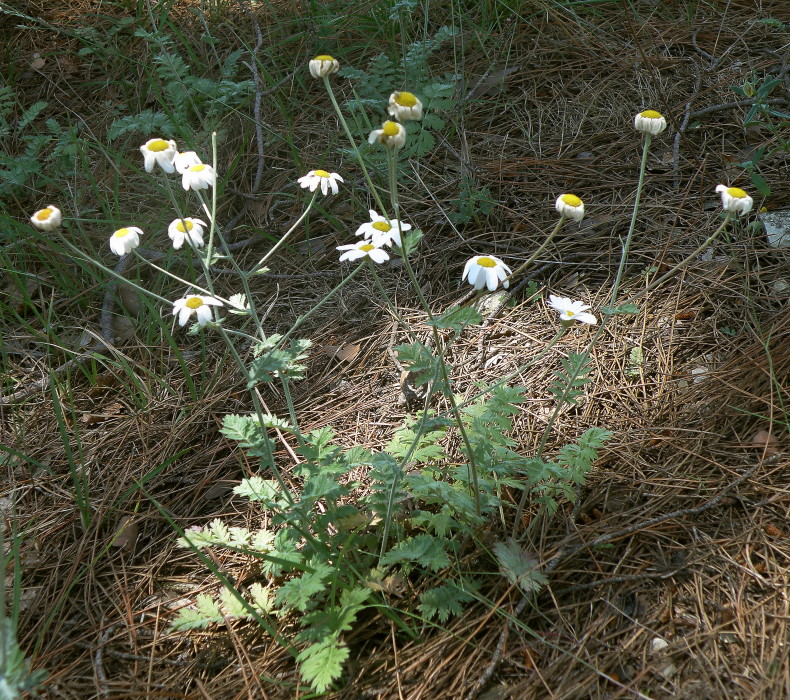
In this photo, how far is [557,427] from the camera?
1.92 metres

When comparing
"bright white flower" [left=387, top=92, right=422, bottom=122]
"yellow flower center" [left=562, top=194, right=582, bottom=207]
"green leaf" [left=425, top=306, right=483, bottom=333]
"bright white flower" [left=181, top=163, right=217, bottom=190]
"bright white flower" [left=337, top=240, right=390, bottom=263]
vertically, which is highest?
"bright white flower" [left=387, top=92, right=422, bottom=122]

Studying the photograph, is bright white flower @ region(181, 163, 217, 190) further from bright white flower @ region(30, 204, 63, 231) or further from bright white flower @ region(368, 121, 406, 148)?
bright white flower @ region(368, 121, 406, 148)

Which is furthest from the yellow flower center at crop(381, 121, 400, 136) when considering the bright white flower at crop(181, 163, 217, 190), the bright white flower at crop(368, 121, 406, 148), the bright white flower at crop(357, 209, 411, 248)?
the bright white flower at crop(181, 163, 217, 190)

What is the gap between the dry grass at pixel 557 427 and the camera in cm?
140

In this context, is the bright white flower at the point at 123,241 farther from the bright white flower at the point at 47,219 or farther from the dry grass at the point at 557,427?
the dry grass at the point at 557,427

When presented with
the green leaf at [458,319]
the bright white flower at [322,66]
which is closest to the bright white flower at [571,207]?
the green leaf at [458,319]

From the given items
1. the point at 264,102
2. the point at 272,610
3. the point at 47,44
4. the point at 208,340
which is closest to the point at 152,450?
the point at 208,340

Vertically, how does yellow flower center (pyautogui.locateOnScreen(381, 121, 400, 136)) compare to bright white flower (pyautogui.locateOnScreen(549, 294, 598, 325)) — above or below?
above

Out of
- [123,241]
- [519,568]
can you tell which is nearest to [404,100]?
[123,241]

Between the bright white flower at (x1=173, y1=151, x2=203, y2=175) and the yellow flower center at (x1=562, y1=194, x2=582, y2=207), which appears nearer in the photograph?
the yellow flower center at (x1=562, y1=194, x2=582, y2=207)

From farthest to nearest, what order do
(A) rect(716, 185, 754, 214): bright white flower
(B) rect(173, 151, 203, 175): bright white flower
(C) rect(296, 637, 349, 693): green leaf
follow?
1. (B) rect(173, 151, 203, 175): bright white flower
2. (A) rect(716, 185, 754, 214): bright white flower
3. (C) rect(296, 637, 349, 693): green leaf

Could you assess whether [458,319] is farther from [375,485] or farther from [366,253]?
[375,485]

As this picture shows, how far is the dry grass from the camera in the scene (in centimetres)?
140

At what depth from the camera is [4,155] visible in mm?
3072
